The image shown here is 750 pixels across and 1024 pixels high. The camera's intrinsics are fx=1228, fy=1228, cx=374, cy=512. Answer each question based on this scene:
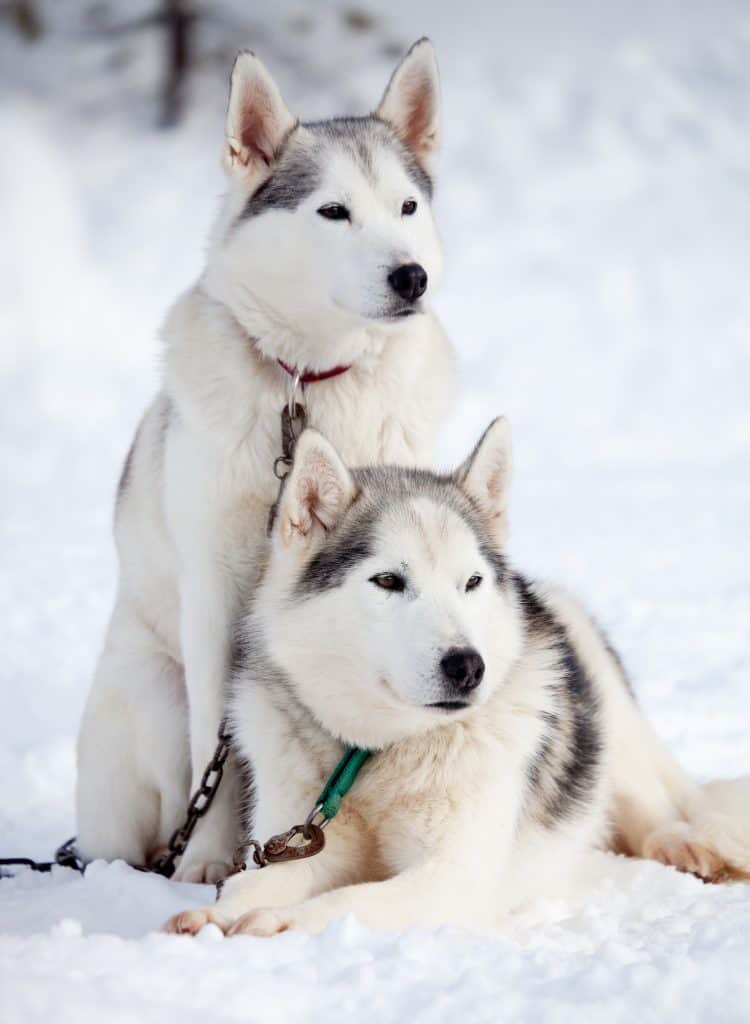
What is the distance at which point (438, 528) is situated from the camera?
3.15 metres

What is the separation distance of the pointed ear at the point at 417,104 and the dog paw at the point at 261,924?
2377 millimetres

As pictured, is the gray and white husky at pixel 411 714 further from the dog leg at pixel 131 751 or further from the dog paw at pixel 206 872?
the dog leg at pixel 131 751

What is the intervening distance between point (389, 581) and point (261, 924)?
860 millimetres

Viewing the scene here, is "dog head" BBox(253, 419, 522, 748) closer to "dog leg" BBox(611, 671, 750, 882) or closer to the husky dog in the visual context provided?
the husky dog

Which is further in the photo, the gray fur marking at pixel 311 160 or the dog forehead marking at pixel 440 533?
the gray fur marking at pixel 311 160

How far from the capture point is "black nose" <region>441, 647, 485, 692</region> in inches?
110

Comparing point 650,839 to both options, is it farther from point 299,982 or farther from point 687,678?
point 687,678

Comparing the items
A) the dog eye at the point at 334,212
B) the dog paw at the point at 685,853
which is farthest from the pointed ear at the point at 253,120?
Answer: the dog paw at the point at 685,853

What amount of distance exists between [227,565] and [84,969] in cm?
149

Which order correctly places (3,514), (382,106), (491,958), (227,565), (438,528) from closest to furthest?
1. (491,958)
2. (438,528)
3. (227,565)
4. (382,106)
5. (3,514)

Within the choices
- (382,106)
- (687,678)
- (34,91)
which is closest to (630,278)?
(34,91)

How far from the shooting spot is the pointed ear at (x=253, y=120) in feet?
11.8

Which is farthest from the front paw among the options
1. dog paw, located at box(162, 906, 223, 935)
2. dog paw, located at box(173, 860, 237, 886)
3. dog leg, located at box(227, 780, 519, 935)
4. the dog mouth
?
the dog mouth

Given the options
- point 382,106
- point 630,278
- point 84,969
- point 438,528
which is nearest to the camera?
point 84,969
